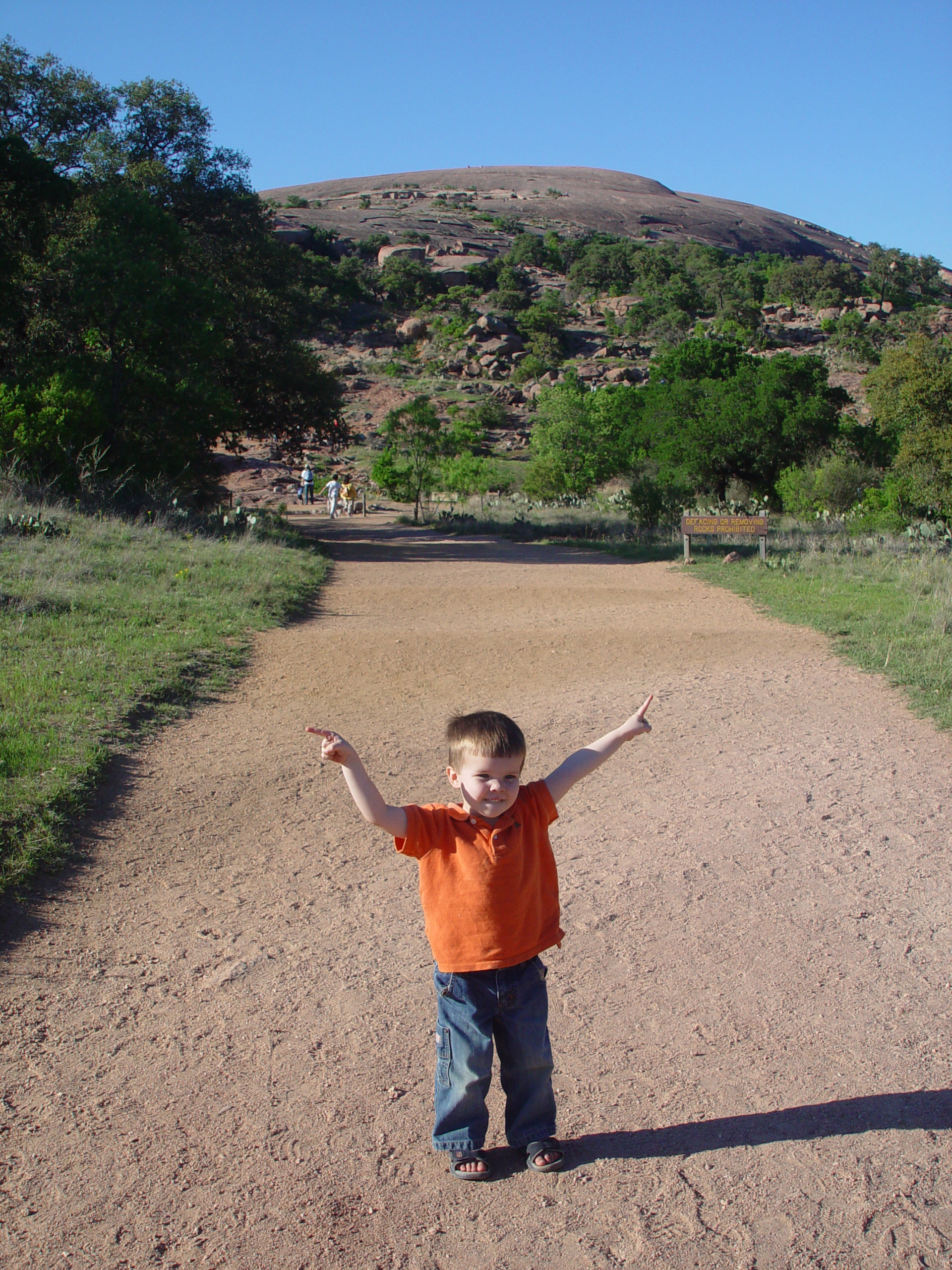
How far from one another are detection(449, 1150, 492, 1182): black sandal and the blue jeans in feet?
0.06

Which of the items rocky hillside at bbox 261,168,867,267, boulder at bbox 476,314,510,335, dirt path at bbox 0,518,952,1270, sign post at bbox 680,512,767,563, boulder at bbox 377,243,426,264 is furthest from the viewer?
rocky hillside at bbox 261,168,867,267

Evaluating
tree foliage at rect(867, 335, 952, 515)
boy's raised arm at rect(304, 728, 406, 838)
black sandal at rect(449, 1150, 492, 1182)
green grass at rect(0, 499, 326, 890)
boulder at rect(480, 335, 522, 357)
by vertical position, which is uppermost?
boulder at rect(480, 335, 522, 357)

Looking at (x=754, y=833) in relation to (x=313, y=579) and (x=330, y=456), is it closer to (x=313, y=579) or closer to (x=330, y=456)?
(x=313, y=579)

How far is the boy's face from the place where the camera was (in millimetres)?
2504

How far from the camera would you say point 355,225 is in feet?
331

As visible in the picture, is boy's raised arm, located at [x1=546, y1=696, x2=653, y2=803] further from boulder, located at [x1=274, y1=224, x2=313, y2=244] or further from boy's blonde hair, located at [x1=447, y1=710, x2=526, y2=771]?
boulder, located at [x1=274, y1=224, x2=313, y2=244]

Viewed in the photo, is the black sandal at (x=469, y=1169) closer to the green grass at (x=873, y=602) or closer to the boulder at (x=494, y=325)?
the green grass at (x=873, y=602)

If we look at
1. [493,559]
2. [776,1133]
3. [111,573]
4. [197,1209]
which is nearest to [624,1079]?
[776,1133]

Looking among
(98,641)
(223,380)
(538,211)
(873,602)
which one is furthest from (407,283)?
(98,641)

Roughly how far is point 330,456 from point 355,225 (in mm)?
62303

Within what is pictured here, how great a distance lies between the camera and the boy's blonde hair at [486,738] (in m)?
2.50

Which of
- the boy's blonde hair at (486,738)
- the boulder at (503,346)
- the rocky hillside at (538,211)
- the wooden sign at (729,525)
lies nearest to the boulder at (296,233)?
the rocky hillside at (538,211)

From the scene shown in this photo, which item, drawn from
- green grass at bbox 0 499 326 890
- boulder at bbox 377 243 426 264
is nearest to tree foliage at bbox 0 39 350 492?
green grass at bbox 0 499 326 890

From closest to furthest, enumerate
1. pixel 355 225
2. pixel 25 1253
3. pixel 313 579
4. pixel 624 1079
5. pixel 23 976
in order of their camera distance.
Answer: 1. pixel 25 1253
2. pixel 624 1079
3. pixel 23 976
4. pixel 313 579
5. pixel 355 225
